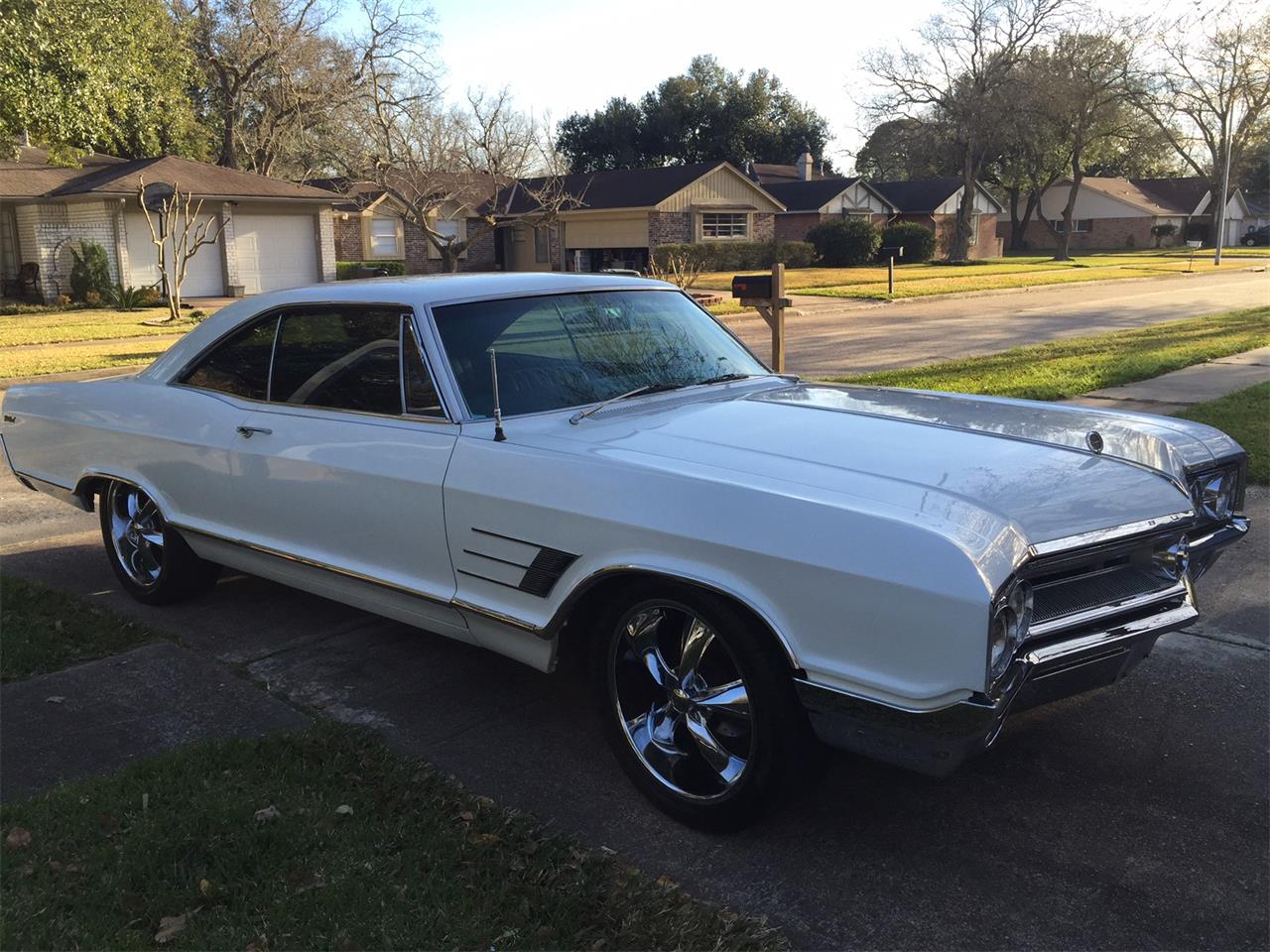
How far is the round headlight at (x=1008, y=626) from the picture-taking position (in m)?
2.77

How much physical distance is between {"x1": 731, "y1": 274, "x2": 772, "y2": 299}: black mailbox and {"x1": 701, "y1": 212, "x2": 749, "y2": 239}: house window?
1380 inches

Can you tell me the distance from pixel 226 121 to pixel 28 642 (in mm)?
40607

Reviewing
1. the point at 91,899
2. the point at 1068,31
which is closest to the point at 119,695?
the point at 91,899

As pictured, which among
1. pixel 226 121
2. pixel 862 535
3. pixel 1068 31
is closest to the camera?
pixel 862 535

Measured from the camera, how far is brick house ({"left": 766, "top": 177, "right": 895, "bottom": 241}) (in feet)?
163

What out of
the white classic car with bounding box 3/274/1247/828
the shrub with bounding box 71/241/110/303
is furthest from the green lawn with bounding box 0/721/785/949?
the shrub with bounding box 71/241/110/303

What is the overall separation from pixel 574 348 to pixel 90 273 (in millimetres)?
26039

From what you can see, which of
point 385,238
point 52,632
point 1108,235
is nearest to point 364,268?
point 385,238

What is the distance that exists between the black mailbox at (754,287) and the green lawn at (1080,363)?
Answer: 312cm

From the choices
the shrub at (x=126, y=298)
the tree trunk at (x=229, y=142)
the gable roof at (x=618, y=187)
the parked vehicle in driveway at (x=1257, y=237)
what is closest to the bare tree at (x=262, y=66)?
the tree trunk at (x=229, y=142)

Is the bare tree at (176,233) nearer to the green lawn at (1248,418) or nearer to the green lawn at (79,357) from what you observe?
the green lawn at (79,357)

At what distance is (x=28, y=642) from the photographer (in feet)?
15.9

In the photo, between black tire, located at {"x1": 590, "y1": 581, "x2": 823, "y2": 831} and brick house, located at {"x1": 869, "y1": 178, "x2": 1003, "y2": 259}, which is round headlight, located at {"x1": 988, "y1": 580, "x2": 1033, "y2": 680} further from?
brick house, located at {"x1": 869, "y1": 178, "x2": 1003, "y2": 259}

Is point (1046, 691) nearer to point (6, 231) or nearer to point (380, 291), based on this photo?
point (380, 291)
